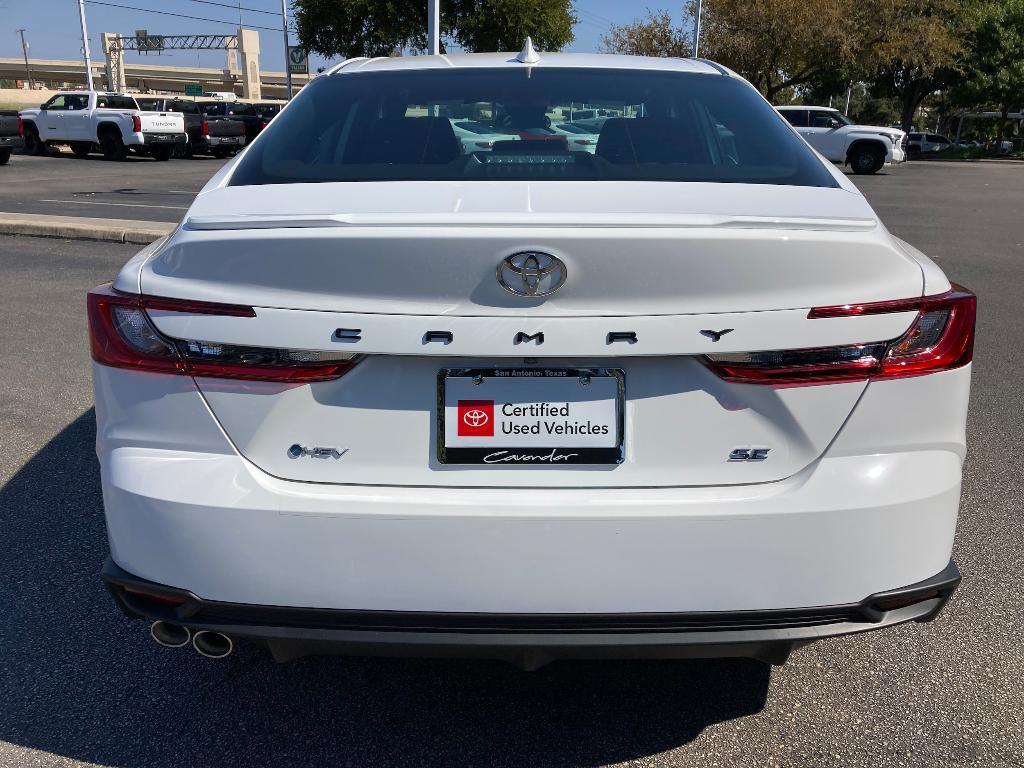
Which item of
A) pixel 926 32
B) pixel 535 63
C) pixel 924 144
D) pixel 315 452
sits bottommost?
pixel 924 144

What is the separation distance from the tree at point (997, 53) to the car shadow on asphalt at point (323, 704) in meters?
61.5

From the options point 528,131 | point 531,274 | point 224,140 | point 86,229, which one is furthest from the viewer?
point 224,140

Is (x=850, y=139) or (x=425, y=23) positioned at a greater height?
(x=425, y=23)

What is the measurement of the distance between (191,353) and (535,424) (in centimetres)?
74

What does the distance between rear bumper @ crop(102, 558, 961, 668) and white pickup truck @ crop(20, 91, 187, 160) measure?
2811 cm

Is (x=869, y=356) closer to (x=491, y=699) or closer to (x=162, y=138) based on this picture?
(x=491, y=699)

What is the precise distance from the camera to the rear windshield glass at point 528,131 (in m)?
2.49

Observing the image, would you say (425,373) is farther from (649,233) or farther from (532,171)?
(532,171)

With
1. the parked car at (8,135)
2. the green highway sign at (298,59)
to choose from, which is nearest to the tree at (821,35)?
the green highway sign at (298,59)

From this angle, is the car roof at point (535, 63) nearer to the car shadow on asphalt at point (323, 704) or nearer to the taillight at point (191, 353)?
the taillight at point (191, 353)

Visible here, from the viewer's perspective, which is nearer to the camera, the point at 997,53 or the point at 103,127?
the point at 103,127

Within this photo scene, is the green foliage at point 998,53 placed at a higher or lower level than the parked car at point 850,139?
higher

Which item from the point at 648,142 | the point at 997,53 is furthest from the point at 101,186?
the point at 997,53

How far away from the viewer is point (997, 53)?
183 ft
